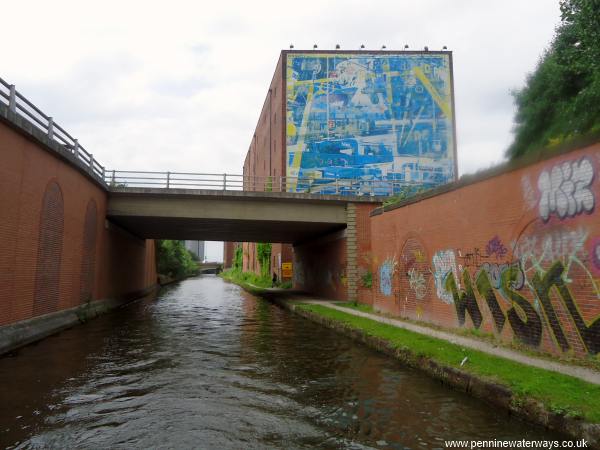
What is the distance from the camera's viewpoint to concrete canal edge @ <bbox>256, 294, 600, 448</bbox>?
17.6 ft

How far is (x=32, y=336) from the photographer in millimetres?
13273

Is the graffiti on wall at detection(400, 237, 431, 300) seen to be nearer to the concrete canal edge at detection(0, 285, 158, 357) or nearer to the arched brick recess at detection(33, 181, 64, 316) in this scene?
the concrete canal edge at detection(0, 285, 158, 357)

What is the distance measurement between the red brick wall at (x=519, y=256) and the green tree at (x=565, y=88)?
9441 mm

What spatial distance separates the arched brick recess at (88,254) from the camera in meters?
19.6

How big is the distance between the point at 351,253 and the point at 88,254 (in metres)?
12.9

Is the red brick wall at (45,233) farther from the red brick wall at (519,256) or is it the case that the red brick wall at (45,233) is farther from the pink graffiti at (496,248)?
the pink graffiti at (496,248)

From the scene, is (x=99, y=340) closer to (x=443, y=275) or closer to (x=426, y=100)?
(x=443, y=275)

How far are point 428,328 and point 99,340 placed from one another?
32.1 ft

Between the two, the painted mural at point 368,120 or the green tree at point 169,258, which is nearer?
the painted mural at point 368,120

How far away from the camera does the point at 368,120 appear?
38.9 meters

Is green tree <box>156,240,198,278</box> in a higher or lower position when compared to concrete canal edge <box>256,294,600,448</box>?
higher

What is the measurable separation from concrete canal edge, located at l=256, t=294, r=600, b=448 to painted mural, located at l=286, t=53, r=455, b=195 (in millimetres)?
28429

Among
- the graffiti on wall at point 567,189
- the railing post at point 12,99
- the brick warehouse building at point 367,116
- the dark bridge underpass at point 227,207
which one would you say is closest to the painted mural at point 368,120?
the brick warehouse building at point 367,116

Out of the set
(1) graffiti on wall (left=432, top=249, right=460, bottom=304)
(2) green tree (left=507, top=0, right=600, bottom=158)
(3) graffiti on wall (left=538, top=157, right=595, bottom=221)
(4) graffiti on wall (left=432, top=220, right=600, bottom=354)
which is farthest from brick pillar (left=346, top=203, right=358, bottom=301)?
(3) graffiti on wall (left=538, top=157, right=595, bottom=221)
